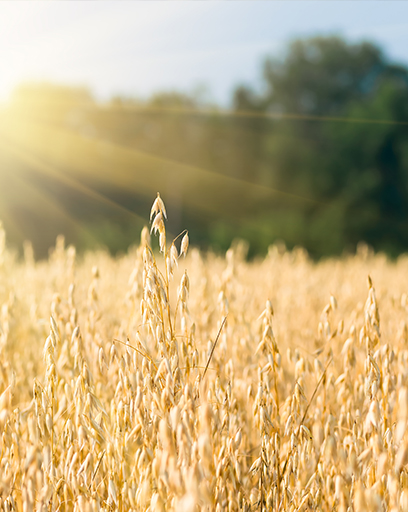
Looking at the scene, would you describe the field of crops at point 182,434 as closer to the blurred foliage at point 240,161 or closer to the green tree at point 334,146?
the blurred foliage at point 240,161

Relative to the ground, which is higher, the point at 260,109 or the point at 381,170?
the point at 260,109

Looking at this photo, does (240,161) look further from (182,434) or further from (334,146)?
(182,434)

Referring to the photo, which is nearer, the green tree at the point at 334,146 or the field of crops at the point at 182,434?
the field of crops at the point at 182,434

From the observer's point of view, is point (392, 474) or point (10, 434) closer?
point (392, 474)

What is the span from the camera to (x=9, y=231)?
58.3 feet

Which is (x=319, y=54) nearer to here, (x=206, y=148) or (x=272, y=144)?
(x=272, y=144)

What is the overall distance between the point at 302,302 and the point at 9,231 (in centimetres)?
1714

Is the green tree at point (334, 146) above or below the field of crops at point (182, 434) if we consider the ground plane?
above

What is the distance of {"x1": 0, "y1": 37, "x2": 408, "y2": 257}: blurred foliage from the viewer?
16.4 m

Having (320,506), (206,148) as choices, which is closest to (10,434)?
(320,506)

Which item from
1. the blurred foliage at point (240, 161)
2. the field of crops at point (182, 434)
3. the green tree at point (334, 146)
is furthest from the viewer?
the blurred foliage at point (240, 161)

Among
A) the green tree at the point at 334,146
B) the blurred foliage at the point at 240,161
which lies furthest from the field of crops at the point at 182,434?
the green tree at the point at 334,146

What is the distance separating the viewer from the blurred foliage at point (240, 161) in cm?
1638

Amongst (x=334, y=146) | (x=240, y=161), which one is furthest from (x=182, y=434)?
(x=240, y=161)
